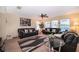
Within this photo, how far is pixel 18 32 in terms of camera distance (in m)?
1.71

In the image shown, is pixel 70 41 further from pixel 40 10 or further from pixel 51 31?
pixel 40 10

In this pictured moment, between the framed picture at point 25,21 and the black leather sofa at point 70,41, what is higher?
the framed picture at point 25,21

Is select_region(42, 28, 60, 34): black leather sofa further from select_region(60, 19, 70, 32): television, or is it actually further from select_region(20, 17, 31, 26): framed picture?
select_region(20, 17, 31, 26): framed picture

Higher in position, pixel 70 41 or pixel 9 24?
pixel 9 24

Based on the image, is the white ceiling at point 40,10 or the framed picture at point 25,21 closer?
the white ceiling at point 40,10

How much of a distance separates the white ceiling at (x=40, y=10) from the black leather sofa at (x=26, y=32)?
32 cm

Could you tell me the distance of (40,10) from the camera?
1.64 meters

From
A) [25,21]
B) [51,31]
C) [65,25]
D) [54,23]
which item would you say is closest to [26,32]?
[25,21]

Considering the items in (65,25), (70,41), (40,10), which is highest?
(40,10)

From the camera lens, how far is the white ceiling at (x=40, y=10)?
1.58 m

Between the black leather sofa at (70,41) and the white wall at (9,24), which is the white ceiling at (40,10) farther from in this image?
the black leather sofa at (70,41)

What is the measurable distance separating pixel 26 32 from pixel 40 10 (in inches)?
21.5

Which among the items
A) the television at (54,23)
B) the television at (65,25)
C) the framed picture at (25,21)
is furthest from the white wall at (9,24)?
the television at (65,25)
